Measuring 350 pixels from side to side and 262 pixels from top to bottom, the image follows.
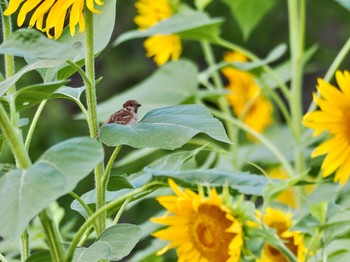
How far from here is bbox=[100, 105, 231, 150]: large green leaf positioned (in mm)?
712

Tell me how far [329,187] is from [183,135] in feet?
2.10

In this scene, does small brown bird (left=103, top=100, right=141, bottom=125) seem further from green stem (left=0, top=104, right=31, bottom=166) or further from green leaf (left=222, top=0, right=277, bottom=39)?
green leaf (left=222, top=0, right=277, bottom=39)

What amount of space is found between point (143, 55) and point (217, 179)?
3833mm

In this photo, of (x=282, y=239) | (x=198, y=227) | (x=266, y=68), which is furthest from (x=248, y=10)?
(x=198, y=227)

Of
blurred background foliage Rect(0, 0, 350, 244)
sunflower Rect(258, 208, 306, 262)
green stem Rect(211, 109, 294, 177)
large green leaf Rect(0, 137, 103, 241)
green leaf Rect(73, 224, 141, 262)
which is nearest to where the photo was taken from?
large green leaf Rect(0, 137, 103, 241)

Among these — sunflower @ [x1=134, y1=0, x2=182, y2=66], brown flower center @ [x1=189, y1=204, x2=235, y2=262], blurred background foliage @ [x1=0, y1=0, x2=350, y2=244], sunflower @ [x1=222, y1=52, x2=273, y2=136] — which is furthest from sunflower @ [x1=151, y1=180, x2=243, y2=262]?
blurred background foliage @ [x1=0, y1=0, x2=350, y2=244]

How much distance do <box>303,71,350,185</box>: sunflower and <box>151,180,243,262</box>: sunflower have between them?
0.92 feet

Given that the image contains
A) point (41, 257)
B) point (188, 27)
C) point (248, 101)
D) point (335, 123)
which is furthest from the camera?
point (248, 101)

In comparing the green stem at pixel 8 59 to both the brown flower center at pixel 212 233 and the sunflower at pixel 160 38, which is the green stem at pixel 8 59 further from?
the sunflower at pixel 160 38

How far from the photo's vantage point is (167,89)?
5.11 ft

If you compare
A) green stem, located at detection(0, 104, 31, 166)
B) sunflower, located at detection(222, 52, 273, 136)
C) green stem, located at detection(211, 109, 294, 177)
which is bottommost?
sunflower, located at detection(222, 52, 273, 136)

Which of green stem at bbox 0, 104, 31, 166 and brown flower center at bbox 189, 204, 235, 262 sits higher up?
green stem at bbox 0, 104, 31, 166

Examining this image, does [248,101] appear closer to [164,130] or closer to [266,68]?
[266,68]

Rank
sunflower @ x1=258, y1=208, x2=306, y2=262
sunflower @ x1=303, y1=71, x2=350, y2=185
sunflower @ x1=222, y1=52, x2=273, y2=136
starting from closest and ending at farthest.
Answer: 1. sunflower @ x1=258, y1=208, x2=306, y2=262
2. sunflower @ x1=303, y1=71, x2=350, y2=185
3. sunflower @ x1=222, y1=52, x2=273, y2=136
